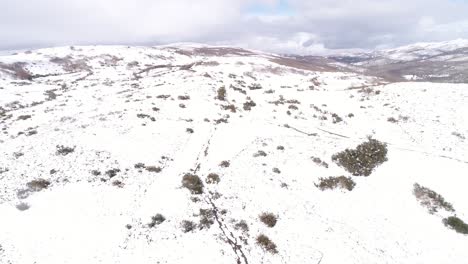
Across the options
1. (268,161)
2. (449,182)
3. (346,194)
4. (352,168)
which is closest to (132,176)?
(268,161)

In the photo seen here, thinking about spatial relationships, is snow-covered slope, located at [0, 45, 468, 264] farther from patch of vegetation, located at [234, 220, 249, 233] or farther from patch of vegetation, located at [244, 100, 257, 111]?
patch of vegetation, located at [244, 100, 257, 111]

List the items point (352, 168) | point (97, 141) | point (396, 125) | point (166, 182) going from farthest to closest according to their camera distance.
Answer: point (396, 125)
point (97, 141)
point (352, 168)
point (166, 182)

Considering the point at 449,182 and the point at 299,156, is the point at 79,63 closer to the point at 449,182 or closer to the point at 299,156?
the point at 299,156

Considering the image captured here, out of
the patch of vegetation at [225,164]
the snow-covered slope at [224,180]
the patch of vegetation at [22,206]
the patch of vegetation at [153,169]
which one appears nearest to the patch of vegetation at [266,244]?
the snow-covered slope at [224,180]

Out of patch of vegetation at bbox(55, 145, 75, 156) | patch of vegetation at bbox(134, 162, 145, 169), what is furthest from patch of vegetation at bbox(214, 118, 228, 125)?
patch of vegetation at bbox(55, 145, 75, 156)

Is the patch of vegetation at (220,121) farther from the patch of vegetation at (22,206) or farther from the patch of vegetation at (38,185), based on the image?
the patch of vegetation at (22,206)

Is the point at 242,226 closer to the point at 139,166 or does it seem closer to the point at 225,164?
the point at 225,164

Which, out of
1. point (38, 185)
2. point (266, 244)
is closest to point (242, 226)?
point (266, 244)
